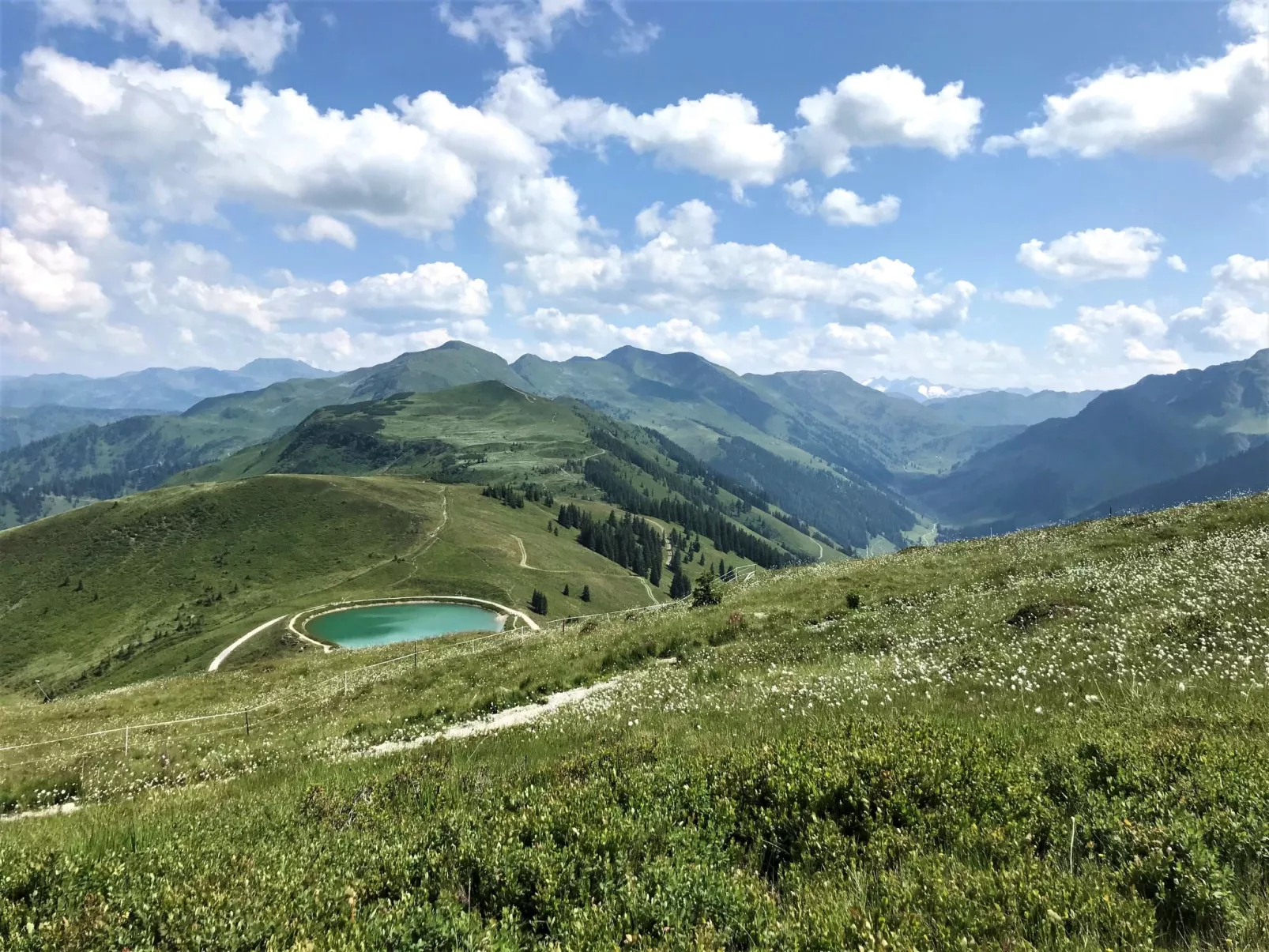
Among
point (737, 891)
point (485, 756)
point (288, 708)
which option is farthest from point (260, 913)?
point (288, 708)

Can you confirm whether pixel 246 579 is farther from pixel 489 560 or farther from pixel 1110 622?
pixel 1110 622

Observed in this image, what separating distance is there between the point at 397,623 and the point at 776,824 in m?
137

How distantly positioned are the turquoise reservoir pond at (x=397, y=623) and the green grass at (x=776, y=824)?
347 ft

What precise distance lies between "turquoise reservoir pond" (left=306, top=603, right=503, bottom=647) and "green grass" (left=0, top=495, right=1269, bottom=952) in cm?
10574

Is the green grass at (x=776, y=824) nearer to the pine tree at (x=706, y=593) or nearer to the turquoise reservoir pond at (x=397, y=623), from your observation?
the pine tree at (x=706, y=593)

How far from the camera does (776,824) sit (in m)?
7.25

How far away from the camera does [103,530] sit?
19738cm

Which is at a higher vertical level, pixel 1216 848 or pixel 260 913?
pixel 1216 848

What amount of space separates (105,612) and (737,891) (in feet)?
704

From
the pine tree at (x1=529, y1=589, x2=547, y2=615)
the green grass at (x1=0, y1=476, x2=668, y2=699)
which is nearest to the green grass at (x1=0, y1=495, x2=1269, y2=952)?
the green grass at (x1=0, y1=476, x2=668, y2=699)

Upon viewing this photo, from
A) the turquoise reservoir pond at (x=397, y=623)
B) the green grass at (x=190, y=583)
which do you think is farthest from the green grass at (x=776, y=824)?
the green grass at (x=190, y=583)

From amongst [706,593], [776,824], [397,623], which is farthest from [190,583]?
[776,824]

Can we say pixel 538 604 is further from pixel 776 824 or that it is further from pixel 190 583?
pixel 776 824

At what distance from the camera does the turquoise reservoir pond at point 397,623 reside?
117875 mm
